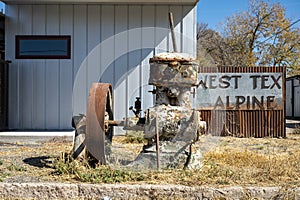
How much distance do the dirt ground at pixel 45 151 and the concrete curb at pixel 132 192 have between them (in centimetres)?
25

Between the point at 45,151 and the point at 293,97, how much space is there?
22.7m

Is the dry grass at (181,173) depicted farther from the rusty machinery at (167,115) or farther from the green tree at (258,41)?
the green tree at (258,41)

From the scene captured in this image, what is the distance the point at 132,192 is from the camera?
13.7ft

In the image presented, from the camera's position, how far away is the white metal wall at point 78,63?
1040 cm

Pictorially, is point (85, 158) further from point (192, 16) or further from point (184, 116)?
point (192, 16)

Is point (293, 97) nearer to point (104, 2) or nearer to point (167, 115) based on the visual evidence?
point (104, 2)

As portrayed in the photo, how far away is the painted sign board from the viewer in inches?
405

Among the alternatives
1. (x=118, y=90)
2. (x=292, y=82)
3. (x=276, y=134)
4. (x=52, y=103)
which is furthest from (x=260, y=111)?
(x=292, y=82)

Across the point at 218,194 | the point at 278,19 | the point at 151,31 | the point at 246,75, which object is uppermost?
the point at 278,19

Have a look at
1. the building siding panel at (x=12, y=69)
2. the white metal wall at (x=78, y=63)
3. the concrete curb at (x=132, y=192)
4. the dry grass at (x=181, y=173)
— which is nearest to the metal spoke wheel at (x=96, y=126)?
the dry grass at (x=181, y=173)

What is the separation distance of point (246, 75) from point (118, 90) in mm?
3259

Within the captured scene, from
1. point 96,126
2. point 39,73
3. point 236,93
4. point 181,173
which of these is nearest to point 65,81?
point 39,73

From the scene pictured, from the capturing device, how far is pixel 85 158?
5.25 meters

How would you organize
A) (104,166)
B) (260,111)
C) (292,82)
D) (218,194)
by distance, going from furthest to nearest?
(292,82)
(260,111)
(104,166)
(218,194)
